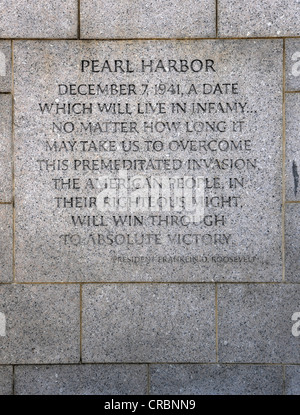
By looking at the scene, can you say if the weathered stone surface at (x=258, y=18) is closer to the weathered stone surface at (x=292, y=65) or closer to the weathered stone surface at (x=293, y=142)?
the weathered stone surface at (x=292, y=65)

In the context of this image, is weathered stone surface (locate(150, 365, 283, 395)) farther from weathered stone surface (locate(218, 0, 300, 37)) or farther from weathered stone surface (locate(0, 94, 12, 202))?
weathered stone surface (locate(218, 0, 300, 37))

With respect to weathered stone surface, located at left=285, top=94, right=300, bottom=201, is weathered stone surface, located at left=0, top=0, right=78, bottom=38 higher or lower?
higher

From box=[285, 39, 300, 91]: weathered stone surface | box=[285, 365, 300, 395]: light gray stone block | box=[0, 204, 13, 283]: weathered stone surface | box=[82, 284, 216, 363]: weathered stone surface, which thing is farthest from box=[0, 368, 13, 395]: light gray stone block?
box=[285, 39, 300, 91]: weathered stone surface

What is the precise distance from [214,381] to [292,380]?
870mm

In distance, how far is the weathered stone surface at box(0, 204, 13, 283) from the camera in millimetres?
5758

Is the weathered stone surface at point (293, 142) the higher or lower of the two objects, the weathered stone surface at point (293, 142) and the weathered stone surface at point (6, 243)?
the higher

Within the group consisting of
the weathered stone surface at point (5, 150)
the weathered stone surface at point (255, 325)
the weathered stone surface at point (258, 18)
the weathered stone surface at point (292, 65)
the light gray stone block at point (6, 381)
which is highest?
the weathered stone surface at point (258, 18)

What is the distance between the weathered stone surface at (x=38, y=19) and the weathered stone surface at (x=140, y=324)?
2.88 m

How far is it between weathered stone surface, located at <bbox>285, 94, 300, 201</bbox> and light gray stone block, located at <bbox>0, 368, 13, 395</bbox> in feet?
12.3

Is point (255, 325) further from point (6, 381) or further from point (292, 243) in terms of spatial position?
point (6, 381)

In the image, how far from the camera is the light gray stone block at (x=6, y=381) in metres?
5.77

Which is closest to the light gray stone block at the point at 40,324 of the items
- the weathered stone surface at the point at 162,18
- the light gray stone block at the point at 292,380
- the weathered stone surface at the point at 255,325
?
the weathered stone surface at the point at 255,325
